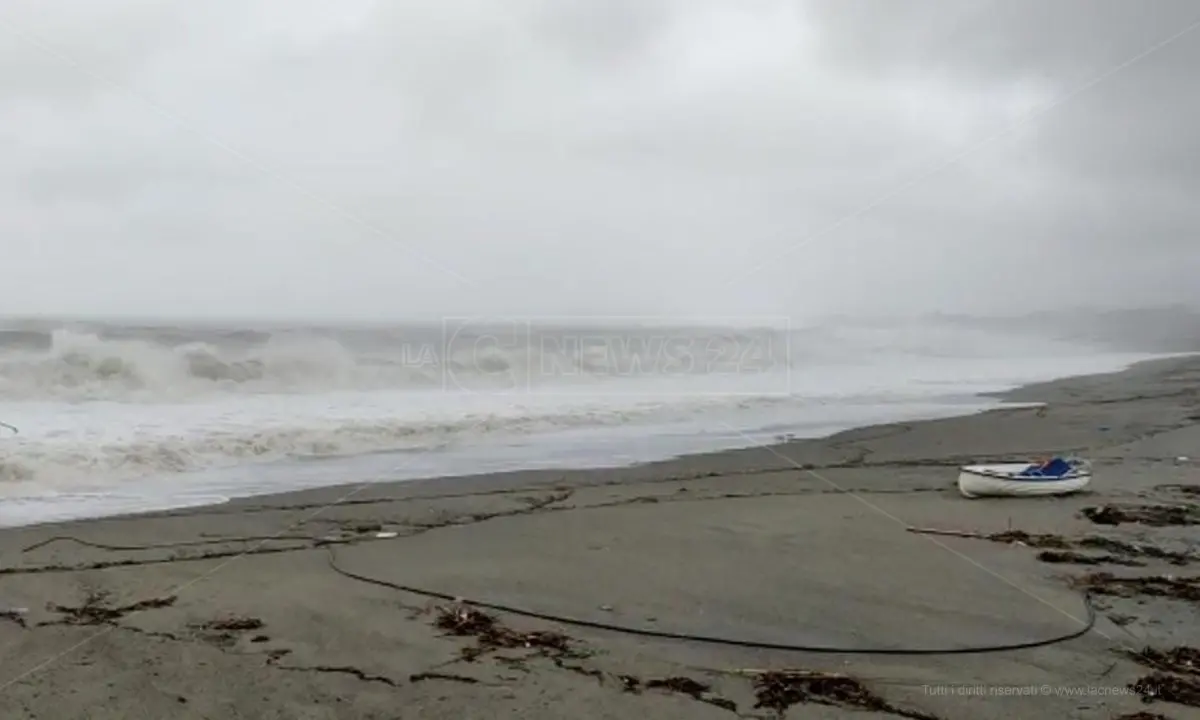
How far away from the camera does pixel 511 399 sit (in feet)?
72.7

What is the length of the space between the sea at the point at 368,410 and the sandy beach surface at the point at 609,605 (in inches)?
102

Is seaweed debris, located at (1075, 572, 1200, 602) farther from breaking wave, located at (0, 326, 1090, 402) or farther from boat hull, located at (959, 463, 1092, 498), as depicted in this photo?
breaking wave, located at (0, 326, 1090, 402)

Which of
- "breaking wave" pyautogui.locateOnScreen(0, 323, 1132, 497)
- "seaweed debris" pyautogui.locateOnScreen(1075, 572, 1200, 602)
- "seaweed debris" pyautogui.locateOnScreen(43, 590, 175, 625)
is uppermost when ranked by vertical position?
"breaking wave" pyautogui.locateOnScreen(0, 323, 1132, 497)

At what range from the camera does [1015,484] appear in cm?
983

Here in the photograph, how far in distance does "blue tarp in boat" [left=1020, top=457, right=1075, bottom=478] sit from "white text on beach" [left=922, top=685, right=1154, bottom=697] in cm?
578

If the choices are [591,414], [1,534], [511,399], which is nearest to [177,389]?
[511,399]

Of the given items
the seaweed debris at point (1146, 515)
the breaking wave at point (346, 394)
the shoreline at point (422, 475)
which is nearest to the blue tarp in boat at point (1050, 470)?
the seaweed debris at point (1146, 515)

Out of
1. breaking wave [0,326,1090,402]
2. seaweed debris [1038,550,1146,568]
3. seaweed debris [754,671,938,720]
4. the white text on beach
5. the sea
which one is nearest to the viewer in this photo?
seaweed debris [754,671,938,720]

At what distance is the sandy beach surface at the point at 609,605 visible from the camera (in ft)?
14.5

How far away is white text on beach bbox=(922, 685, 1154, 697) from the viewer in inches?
173

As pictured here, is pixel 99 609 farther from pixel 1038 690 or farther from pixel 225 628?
pixel 1038 690

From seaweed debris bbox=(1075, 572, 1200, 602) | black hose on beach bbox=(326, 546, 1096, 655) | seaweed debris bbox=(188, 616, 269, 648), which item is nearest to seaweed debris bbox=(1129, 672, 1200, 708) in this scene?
black hose on beach bbox=(326, 546, 1096, 655)

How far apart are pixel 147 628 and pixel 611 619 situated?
2.87 m

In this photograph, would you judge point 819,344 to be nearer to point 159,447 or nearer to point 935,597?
point 159,447
